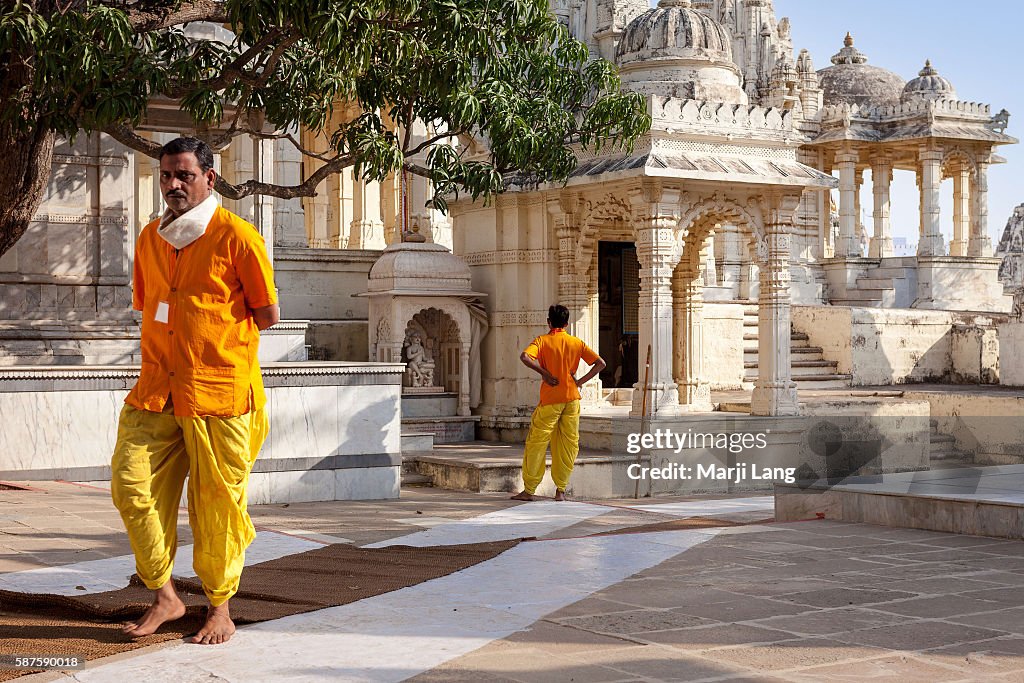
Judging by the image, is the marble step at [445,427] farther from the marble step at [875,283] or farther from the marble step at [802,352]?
the marble step at [875,283]

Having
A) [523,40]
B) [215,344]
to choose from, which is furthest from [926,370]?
[215,344]

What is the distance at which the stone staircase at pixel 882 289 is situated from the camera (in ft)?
90.7

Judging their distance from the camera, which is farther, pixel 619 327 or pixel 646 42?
pixel 619 327

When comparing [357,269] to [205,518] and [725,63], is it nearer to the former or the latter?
[725,63]

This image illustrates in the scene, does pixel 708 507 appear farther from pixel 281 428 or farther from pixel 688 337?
pixel 688 337

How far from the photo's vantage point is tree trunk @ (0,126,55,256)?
8844mm

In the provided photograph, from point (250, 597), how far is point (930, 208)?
25.8 m

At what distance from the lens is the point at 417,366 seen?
55.6 feet

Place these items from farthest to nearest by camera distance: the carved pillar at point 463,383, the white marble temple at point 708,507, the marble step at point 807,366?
the marble step at point 807,366, the carved pillar at point 463,383, the white marble temple at point 708,507

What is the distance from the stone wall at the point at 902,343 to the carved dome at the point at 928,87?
27.3 feet

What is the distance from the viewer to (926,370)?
74.4 feet

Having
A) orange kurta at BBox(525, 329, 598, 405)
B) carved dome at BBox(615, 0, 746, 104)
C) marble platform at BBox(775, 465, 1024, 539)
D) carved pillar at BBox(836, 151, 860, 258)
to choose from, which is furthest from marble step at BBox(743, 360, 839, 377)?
marble platform at BBox(775, 465, 1024, 539)

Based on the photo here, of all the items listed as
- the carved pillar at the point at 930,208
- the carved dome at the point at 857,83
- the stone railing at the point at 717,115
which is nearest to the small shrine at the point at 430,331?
the stone railing at the point at 717,115

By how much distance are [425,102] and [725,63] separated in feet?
24.3
